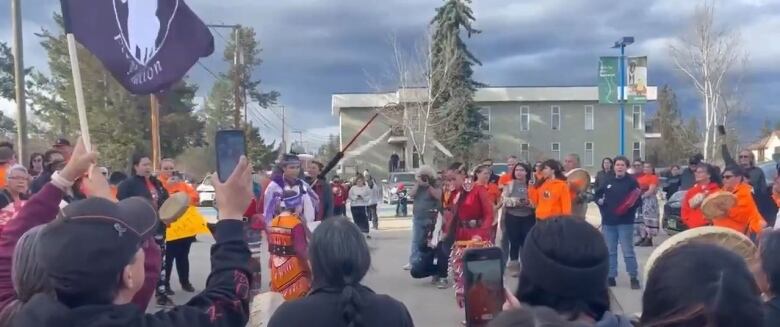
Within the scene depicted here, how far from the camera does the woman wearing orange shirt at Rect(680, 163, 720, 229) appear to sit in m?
9.04

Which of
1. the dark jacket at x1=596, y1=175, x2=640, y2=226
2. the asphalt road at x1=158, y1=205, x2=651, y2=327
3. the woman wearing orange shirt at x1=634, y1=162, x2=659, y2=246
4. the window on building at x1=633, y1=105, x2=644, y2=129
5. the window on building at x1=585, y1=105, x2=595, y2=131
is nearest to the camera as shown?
the asphalt road at x1=158, y1=205, x2=651, y2=327

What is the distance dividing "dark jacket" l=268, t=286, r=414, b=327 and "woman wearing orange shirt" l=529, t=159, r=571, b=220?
22.9 ft

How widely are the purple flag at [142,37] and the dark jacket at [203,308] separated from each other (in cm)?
285

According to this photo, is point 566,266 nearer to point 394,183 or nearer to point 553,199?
point 553,199

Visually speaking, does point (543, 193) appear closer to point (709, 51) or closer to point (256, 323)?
point (256, 323)

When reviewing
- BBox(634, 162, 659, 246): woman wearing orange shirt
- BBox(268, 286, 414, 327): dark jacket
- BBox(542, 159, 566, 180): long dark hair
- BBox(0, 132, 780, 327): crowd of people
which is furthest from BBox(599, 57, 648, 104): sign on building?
BBox(268, 286, 414, 327): dark jacket

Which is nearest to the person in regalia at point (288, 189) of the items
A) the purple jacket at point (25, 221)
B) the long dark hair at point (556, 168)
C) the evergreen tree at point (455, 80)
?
the long dark hair at point (556, 168)

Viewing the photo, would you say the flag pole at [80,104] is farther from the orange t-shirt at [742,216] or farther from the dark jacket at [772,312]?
the orange t-shirt at [742,216]

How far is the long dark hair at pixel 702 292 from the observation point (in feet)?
6.59

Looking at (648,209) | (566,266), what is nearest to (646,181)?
(648,209)

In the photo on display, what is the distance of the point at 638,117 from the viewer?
5191cm

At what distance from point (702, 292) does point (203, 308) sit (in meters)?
1.42

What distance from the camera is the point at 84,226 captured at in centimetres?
210

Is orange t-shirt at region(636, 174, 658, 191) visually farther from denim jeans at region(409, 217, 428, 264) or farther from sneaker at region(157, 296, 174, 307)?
sneaker at region(157, 296, 174, 307)
